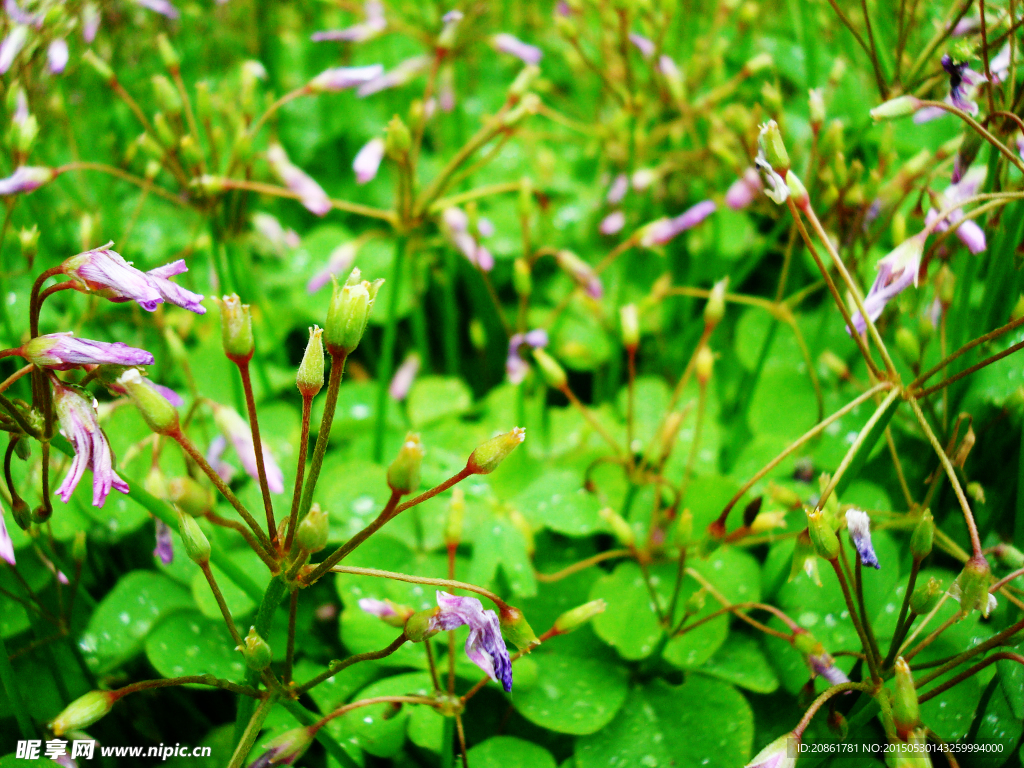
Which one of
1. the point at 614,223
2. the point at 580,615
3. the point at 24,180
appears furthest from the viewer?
the point at 614,223

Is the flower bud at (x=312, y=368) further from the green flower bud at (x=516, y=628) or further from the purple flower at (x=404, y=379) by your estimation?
the purple flower at (x=404, y=379)

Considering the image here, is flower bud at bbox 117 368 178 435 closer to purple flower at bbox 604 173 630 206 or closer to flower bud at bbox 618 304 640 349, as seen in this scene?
flower bud at bbox 618 304 640 349

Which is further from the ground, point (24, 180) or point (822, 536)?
point (24, 180)

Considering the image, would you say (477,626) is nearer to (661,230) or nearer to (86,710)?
(86,710)

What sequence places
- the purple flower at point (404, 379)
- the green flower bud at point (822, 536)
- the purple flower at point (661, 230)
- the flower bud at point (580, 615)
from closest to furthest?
1. the green flower bud at point (822, 536)
2. the flower bud at point (580, 615)
3. the purple flower at point (661, 230)
4. the purple flower at point (404, 379)

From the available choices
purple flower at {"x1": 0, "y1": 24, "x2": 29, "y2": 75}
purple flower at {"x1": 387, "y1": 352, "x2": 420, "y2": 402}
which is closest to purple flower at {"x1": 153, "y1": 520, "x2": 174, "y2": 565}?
purple flower at {"x1": 387, "y1": 352, "x2": 420, "y2": 402}

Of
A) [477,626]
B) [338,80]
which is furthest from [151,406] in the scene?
[338,80]

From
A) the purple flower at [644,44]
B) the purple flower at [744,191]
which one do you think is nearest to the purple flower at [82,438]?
the purple flower at [744,191]
